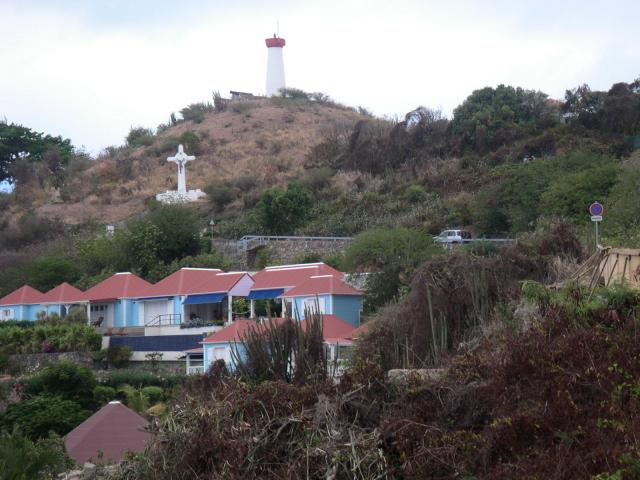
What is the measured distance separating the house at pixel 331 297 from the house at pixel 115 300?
405 inches

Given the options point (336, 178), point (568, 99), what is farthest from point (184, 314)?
point (568, 99)

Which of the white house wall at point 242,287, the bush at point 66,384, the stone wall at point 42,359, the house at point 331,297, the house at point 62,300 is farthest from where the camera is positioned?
the house at point 62,300

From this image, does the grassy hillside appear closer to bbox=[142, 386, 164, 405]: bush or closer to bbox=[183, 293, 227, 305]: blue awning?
bbox=[183, 293, 227, 305]: blue awning

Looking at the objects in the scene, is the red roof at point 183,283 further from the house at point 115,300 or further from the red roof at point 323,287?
the red roof at point 323,287

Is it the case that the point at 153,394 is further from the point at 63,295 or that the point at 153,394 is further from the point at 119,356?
the point at 63,295

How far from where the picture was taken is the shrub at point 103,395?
113ft

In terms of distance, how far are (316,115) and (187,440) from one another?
85242 millimetres

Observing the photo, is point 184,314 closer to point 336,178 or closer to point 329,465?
point 336,178

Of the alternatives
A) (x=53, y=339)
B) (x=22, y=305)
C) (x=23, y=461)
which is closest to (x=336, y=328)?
(x=53, y=339)

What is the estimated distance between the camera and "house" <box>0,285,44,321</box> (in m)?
49.3

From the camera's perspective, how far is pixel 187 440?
1235 centimetres

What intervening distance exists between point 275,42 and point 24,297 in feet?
179

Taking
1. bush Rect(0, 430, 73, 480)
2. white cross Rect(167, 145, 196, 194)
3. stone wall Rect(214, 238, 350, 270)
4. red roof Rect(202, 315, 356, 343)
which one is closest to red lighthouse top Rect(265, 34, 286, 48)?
white cross Rect(167, 145, 196, 194)

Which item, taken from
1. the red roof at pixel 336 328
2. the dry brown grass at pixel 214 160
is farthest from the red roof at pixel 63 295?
the dry brown grass at pixel 214 160
